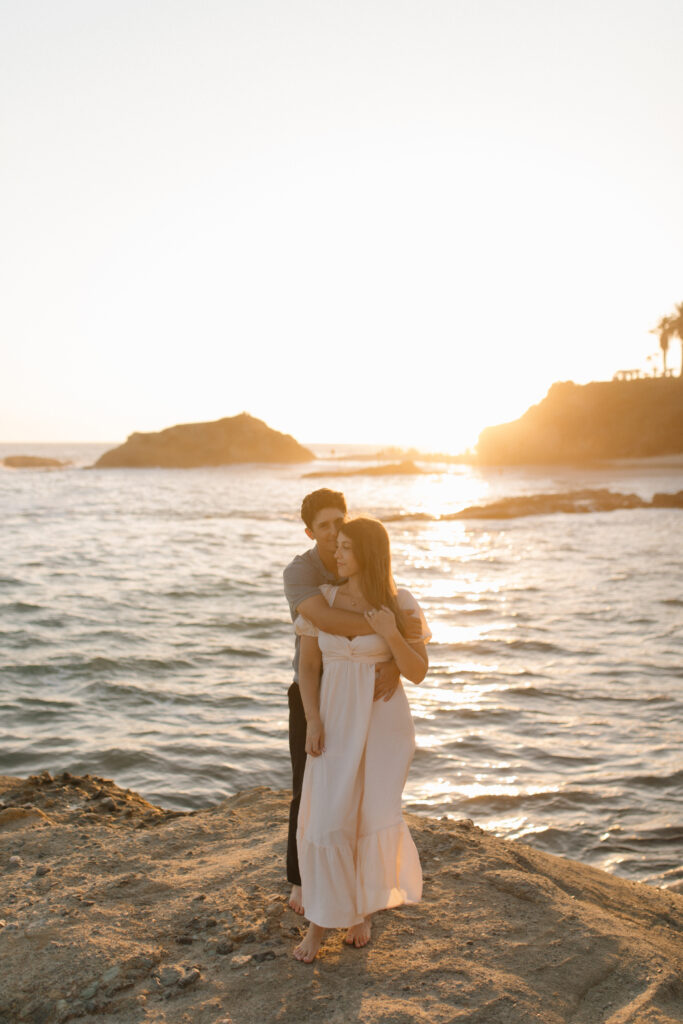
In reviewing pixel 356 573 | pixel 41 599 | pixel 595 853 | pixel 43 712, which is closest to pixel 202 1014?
pixel 356 573

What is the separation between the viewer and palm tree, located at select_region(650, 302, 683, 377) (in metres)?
83.1

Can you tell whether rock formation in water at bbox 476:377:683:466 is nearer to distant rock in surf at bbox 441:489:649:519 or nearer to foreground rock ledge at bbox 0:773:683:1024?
distant rock in surf at bbox 441:489:649:519

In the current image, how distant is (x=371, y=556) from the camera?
354 cm

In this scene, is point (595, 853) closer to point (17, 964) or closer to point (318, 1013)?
point (318, 1013)

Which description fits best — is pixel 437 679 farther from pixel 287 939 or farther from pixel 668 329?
pixel 668 329

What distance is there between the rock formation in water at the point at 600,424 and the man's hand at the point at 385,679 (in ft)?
258

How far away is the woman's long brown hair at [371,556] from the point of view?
3.51 metres

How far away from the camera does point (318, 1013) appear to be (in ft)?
10.7

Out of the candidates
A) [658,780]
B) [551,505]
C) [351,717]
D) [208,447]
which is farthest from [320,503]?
[208,447]

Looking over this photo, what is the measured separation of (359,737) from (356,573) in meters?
0.73

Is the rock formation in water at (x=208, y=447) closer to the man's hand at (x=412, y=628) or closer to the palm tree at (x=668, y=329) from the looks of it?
the palm tree at (x=668, y=329)

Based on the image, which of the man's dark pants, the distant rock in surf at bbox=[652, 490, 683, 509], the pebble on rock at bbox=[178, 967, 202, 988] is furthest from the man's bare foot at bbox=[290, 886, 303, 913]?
the distant rock in surf at bbox=[652, 490, 683, 509]

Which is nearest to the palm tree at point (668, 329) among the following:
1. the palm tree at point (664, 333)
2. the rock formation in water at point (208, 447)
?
the palm tree at point (664, 333)

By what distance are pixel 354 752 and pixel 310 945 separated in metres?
0.88
